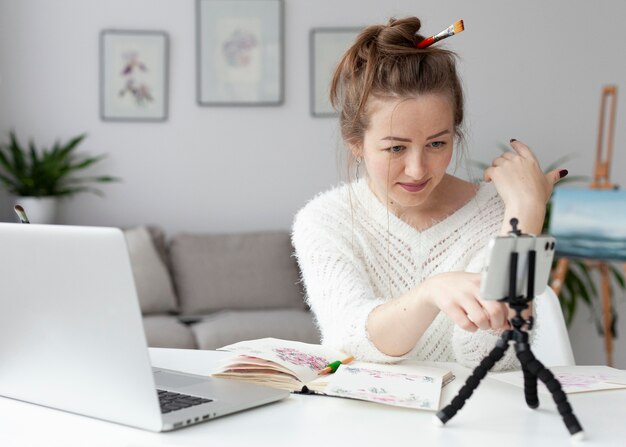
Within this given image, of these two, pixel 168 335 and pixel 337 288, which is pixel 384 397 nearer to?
pixel 337 288

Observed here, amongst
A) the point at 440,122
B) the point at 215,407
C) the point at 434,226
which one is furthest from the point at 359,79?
the point at 215,407

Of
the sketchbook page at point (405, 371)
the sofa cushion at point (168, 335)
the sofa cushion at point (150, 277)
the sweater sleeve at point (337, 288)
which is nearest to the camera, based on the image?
the sketchbook page at point (405, 371)

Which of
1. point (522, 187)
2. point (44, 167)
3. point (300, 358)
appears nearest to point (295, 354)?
point (300, 358)

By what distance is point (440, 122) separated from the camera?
1572mm

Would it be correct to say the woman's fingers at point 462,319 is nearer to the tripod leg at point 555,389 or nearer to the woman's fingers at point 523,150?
the tripod leg at point 555,389

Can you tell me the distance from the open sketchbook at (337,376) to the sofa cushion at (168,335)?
230cm

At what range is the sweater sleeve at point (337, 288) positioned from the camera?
1.47 m

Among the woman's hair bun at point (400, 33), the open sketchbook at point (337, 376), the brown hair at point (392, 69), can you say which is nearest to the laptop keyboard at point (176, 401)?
the open sketchbook at point (337, 376)

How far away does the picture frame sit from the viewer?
183 inches

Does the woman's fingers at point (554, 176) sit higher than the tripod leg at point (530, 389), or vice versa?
Result: the woman's fingers at point (554, 176)

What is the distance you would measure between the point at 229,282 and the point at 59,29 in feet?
5.30

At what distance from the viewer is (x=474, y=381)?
1.08 m

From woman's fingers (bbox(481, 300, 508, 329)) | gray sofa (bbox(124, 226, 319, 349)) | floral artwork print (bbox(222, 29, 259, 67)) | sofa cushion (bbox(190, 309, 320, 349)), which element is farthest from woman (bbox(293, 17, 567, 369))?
floral artwork print (bbox(222, 29, 259, 67))

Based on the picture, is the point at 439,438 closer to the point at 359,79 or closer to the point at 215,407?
the point at 215,407
